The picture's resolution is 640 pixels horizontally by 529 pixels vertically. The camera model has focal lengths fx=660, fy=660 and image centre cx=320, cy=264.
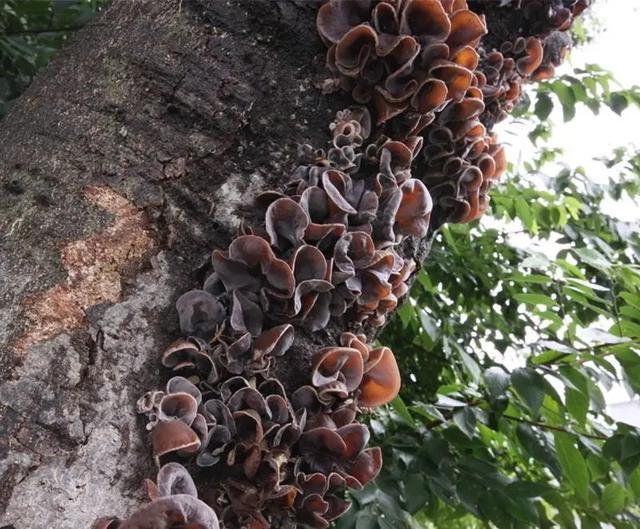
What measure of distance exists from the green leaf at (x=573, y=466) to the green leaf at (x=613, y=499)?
0.05 meters

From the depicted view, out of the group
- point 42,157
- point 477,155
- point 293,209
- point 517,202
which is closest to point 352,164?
point 293,209

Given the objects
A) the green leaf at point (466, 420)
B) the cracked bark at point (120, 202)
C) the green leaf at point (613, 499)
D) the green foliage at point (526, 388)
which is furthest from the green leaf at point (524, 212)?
the cracked bark at point (120, 202)

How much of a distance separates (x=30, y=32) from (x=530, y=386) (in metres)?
1.47

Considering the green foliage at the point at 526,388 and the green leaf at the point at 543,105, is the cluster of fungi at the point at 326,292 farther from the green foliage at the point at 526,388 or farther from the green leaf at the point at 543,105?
the green leaf at the point at 543,105

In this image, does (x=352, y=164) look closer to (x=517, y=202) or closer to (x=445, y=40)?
(x=445, y=40)

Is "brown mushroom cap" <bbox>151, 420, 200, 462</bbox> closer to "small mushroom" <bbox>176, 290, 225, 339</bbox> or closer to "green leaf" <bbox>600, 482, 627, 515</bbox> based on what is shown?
"small mushroom" <bbox>176, 290, 225, 339</bbox>

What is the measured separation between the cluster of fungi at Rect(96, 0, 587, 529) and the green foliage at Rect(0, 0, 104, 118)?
980 mm

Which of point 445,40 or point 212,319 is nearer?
point 212,319

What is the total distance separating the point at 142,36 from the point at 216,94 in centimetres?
14

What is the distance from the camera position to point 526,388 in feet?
4.23

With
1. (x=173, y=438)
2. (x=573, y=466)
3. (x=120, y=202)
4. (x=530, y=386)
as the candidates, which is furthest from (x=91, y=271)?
(x=573, y=466)

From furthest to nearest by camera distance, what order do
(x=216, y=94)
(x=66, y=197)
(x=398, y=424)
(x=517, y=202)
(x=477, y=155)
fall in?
(x=517, y=202)
(x=398, y=424)
(x=477, y=155)
(x=216, y=94)
(x=66, y=197)

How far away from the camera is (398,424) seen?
172 cm

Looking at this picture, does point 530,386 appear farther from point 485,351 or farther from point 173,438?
point 485,351
